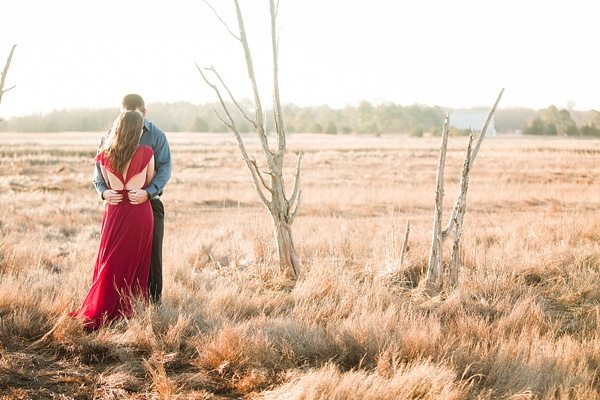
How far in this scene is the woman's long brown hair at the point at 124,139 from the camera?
171 inches

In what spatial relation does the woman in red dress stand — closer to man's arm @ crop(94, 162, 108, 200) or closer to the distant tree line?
man's arm @ crop(94, 162, 108, 200)

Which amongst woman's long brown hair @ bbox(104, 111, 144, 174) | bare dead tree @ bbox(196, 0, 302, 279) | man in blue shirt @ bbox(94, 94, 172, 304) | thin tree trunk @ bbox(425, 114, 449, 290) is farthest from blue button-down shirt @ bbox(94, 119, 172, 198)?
thin tree trunk @ bbox(425, 114, 449, 290)

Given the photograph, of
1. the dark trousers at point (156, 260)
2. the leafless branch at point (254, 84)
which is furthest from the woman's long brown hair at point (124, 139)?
the leafless branch at point (254, 84)

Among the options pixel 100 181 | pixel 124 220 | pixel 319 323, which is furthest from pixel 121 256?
pixel 319 323

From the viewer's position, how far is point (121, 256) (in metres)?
4.48

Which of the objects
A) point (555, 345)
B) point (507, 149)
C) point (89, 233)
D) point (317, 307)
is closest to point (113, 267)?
point (317, 307)

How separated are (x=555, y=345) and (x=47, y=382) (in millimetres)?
3644

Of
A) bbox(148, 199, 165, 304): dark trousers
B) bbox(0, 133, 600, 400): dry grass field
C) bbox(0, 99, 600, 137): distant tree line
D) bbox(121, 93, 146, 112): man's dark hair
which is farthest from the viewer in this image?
bbox(0, 99, 600, 137): distant tree line

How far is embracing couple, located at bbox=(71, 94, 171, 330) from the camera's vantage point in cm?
438

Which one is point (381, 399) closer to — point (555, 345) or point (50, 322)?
point (555, 345)

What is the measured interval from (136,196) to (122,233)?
327mm

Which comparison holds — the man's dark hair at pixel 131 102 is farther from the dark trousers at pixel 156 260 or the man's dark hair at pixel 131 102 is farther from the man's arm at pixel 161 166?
the dark trousers at pixel 156 260

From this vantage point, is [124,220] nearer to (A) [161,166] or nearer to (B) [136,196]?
(B) [136,196]

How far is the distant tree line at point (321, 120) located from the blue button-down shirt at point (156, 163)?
57339 millimetres
